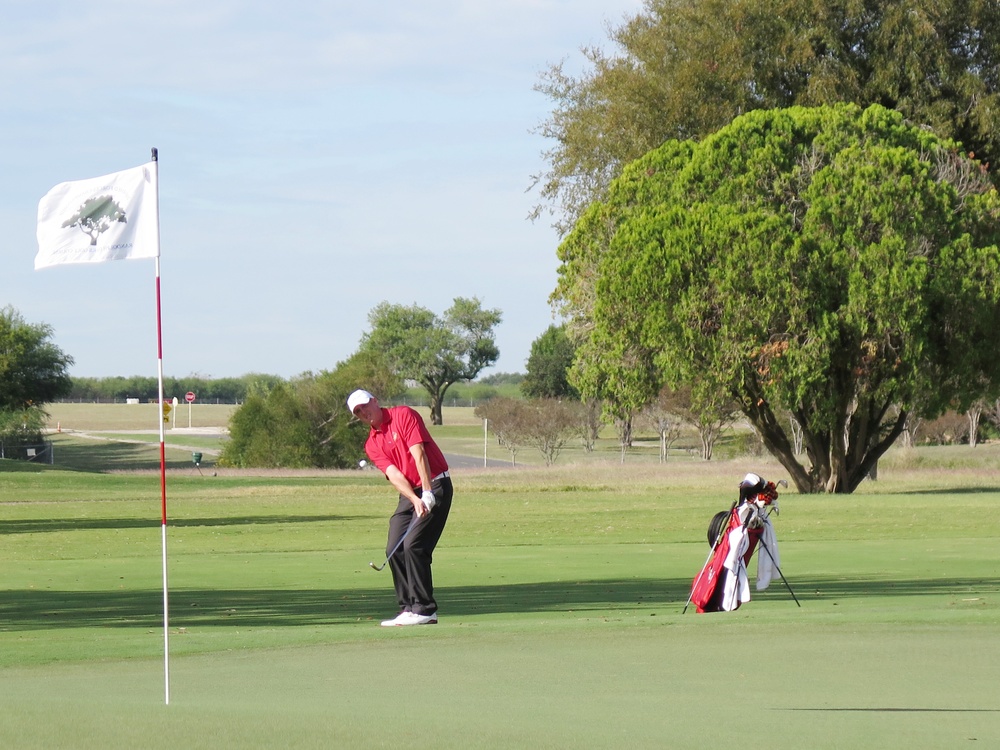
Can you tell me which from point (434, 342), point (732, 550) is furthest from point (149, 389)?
point (732, 550)

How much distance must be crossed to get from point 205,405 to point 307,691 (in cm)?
16332

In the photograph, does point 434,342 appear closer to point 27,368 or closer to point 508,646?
point 27,368

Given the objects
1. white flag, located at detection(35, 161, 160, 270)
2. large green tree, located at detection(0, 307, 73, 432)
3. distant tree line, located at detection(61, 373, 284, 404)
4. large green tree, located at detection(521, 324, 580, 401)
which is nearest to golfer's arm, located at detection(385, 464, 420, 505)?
white flag, located at detection(35, 161, 160, 270)

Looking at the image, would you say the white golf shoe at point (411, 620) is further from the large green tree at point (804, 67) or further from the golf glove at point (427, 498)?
the large green tree at point (804, 67)

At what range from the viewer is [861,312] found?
3903cm

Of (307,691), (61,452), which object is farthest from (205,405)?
(307,691)

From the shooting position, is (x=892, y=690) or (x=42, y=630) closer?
(x=892, y=690)

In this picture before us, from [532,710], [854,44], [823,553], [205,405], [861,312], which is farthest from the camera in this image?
[205,405]

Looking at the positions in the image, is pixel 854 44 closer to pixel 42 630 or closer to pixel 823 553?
pixel 823 553

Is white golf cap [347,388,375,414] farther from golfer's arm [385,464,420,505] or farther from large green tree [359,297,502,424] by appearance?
large green tree [359,297,502,424]

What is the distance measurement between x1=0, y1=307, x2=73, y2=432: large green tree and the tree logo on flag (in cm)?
8082

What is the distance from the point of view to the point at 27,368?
296 ft

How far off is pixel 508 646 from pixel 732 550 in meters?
2.92

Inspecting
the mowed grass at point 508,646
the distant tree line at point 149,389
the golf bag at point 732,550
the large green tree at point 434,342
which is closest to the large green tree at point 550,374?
the large green tree at point 434,342
